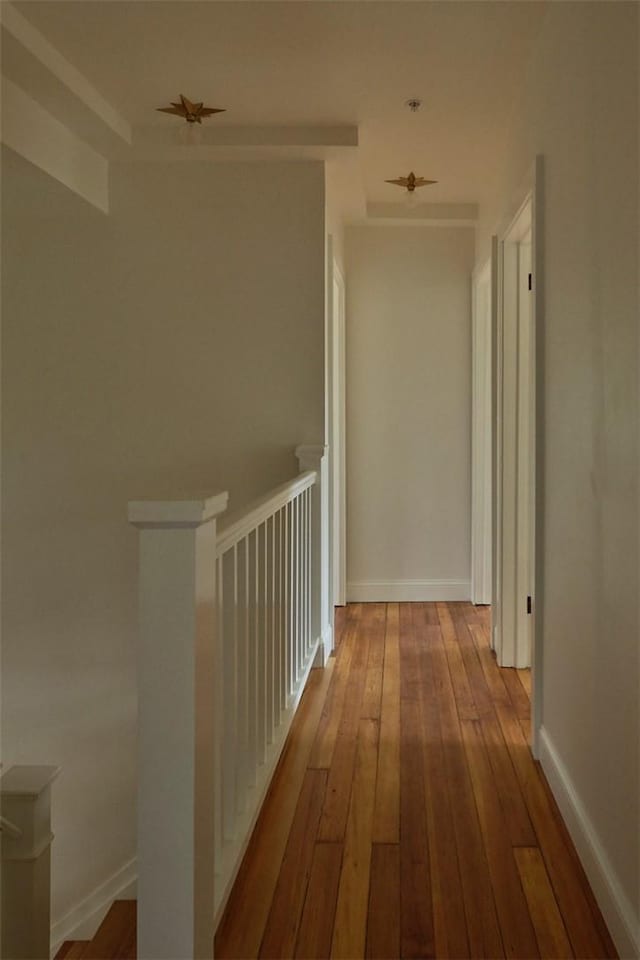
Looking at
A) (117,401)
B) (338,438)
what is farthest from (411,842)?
(338,438)

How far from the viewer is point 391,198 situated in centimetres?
484

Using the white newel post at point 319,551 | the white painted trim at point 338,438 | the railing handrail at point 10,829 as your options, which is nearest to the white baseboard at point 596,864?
the railing handrail at point 10,829

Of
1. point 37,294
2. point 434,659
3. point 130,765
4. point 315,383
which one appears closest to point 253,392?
point 315,383

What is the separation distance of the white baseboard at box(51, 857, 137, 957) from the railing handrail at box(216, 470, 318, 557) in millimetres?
1682

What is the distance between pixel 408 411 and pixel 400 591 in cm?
121

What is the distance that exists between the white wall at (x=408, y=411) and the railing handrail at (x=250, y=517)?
6.58 ft

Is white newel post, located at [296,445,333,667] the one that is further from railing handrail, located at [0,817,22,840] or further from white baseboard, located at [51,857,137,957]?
railing handrail, located at [0,817,22,840]

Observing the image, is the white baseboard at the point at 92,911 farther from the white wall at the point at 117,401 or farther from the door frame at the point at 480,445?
the door frame at the point at 480,445

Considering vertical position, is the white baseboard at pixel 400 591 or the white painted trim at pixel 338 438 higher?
the white painted trim at pixel 338 438

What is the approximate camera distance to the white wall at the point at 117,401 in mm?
3850

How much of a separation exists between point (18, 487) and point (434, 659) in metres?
2.28

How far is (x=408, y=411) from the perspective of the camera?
202 inches

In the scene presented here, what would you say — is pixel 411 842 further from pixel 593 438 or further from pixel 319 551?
pixel 319 551

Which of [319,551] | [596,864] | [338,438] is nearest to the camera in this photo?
[596,864]
